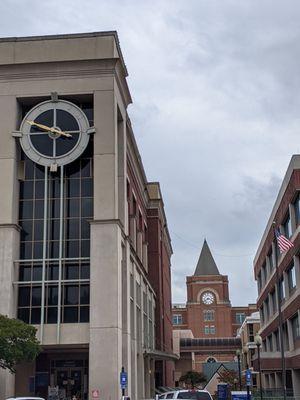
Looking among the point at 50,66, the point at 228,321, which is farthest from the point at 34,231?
the point at 228,321

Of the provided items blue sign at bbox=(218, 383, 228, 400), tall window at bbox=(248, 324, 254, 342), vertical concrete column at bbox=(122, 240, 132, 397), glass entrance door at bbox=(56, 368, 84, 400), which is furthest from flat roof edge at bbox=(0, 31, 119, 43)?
tall window at bbox=(248, 324, 254, 342)

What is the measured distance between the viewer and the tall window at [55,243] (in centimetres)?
4094

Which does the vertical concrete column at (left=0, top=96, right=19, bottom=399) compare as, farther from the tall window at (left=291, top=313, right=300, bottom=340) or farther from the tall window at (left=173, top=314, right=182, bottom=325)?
the tall window at (left=173, top=314, right=182, bottom=325)

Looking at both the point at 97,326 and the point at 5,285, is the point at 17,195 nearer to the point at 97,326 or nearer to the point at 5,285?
the point at 5,285

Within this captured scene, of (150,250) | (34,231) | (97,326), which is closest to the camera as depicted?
(97,326)

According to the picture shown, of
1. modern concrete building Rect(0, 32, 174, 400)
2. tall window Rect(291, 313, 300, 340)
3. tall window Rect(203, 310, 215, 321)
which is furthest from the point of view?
tall window Rect(203, 310, 215, 321)

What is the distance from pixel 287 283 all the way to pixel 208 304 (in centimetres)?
9592

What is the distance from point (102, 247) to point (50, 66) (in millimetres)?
13682

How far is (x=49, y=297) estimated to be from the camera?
135 ft

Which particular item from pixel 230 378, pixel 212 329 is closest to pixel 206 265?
pixel 212 329

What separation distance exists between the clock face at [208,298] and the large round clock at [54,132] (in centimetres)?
10444

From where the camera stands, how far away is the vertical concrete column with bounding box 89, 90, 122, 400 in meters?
38.5

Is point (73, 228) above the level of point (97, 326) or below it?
above

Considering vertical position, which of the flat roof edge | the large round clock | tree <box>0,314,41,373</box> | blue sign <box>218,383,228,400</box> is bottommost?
blue sign <box>218,383,228,400</box>
